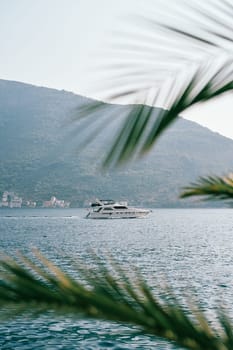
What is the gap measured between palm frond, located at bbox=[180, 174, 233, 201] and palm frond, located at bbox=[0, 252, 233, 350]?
453mm

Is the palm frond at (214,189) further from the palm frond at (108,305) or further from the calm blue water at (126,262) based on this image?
the palm frond at (108,305)

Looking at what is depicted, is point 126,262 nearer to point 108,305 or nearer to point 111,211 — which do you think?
point 108,305

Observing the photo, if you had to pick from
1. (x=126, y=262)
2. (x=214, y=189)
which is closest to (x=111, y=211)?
(x=126, y=262)

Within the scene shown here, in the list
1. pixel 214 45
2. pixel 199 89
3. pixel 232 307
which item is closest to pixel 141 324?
pixel 199 89

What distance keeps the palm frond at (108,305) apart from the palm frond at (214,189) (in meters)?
0.45

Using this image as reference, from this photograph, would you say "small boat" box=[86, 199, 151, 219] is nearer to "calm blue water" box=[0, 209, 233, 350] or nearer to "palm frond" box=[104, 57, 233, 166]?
"calm blue water" box=[0, 209, 233, 350]

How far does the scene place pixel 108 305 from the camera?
1298mm

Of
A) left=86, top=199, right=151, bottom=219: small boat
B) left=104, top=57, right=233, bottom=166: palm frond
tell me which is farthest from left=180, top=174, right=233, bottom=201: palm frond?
left=86, top=199, right=151, bottom=219: small boat

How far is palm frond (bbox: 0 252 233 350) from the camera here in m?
1.27

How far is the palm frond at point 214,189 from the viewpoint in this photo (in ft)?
5.77

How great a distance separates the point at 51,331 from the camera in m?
28.0

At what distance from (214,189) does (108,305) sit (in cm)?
60

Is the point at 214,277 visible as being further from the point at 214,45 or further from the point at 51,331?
the point at 214,45

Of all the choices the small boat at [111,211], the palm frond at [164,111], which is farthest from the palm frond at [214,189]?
the small boat at [111,211]
